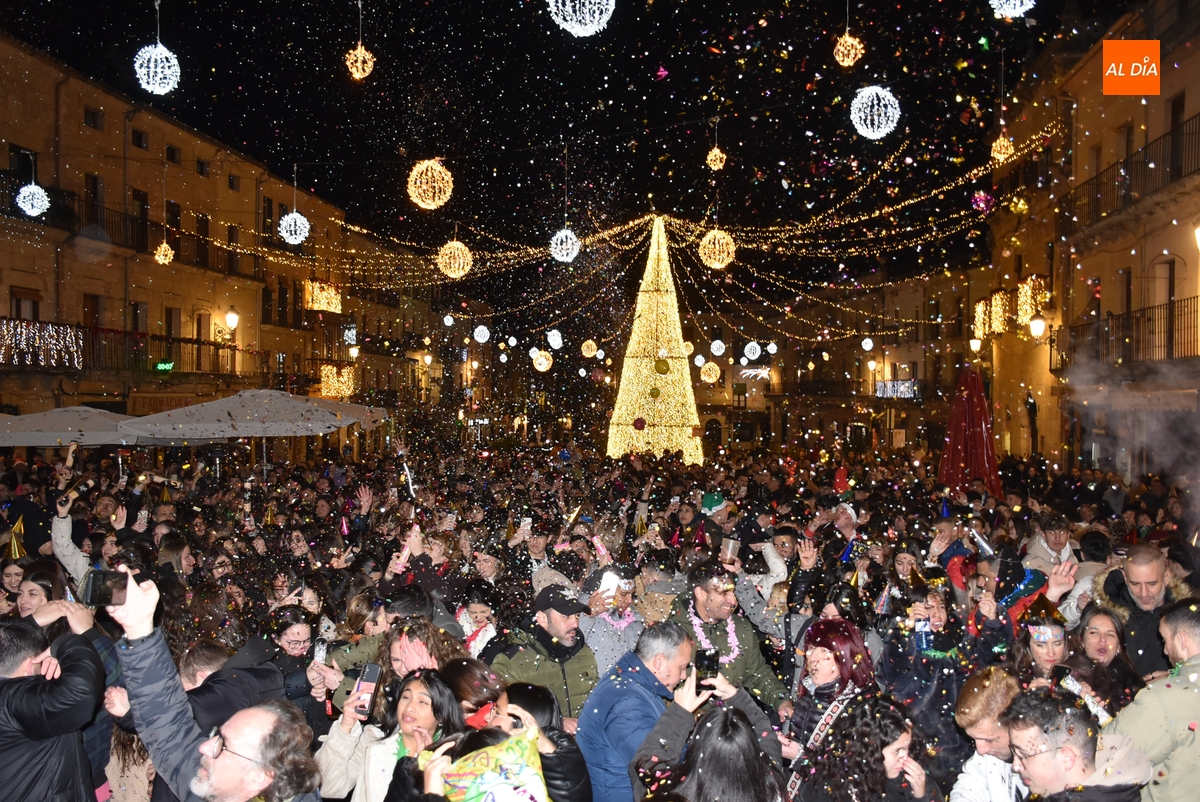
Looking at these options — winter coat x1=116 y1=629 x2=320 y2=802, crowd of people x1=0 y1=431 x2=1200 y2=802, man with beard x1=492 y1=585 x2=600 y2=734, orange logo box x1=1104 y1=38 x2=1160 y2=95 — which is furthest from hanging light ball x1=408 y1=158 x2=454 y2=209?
orange logo box x1=1104 y1=38 x2=1160 y2=95

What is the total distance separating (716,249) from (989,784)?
620 inches

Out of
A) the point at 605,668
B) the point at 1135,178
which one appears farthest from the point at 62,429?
the point at 1135,178

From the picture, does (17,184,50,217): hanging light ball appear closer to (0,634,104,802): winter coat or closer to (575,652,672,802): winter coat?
(0,634,104,802): winter coat

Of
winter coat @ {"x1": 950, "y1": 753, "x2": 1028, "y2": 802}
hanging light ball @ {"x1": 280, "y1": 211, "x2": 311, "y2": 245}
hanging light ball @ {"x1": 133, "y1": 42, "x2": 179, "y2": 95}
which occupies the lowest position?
winter coat @ {"x1": 950, "y1": 753, "x2": 1028, "y2": 802}

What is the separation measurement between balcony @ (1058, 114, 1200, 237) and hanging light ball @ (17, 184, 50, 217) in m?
22.2

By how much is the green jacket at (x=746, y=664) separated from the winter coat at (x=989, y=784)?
4.73 ft

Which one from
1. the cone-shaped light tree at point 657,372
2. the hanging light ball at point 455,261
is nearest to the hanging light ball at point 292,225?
the hanging light ball at point 455,261

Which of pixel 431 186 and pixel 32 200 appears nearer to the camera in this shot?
pixel 431 186

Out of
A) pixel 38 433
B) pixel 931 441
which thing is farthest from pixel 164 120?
pixel 931 441

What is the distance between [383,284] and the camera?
41.5m

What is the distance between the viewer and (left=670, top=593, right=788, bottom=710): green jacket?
16.5 ft

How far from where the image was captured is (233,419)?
14.0 meters

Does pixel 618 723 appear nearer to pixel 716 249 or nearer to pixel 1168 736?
pixel 1168 736

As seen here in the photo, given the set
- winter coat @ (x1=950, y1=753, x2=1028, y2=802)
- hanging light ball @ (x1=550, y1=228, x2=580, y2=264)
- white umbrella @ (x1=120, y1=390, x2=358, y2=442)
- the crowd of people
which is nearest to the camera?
the crowd of people
